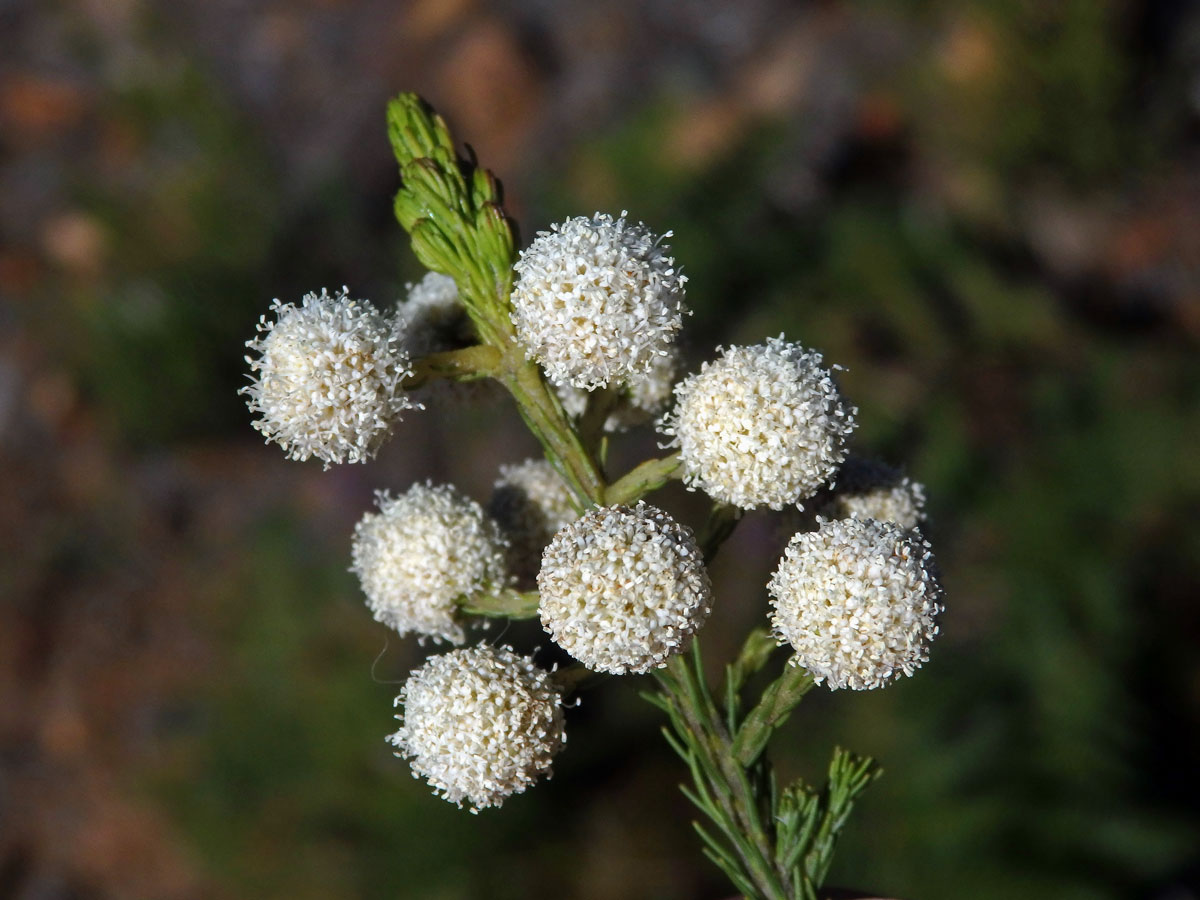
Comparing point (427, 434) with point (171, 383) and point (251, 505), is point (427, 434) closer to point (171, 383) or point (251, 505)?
point (251, 505)

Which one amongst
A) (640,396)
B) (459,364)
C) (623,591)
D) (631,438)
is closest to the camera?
(623,591)

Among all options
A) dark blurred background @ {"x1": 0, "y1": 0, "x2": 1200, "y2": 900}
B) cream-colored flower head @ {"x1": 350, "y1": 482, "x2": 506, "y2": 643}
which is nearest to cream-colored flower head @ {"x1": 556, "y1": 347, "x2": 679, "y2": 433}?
cream-colored flower head @ {"x1": 350, "y1": 482, "x2": 506, "y2": 643}

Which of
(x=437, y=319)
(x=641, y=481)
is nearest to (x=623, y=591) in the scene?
(x=641, y=481)

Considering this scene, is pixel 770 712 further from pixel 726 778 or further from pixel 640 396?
pixel 640 396

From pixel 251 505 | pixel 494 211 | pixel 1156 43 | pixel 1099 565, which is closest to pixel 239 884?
pixel 251 505

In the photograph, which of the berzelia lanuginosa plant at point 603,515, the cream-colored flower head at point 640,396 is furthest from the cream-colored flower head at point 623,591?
the cream-colored flower head at point 640,396

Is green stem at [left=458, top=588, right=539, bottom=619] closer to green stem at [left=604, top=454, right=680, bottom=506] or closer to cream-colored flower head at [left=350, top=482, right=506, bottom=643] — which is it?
cream-colored flower head at [left=350, top=482, right=506, bottom=643]

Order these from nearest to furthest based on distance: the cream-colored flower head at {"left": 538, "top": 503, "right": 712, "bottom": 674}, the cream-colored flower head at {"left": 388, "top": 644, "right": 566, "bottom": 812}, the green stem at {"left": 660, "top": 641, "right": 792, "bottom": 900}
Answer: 1. the cream-colored flower head at {"left": 538, "top": 503, "right": 712, "bottom": 674}
2. the cream-colored flower head at {"left": 388, "top": 644, "right": 566, "bottom": 812}
3. the green stem at {"left": 660, "top": 641, "right": 792, "bottom": 900}
